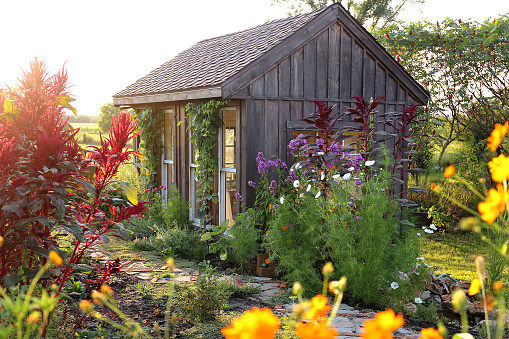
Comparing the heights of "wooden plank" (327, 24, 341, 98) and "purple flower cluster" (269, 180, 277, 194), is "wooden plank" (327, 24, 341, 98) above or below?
above

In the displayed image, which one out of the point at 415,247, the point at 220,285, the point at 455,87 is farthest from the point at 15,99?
the point at 455,87

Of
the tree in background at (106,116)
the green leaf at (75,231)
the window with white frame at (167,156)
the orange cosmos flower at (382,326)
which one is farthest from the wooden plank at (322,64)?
the tree in background at (106,116)

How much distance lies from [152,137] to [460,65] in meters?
7.39

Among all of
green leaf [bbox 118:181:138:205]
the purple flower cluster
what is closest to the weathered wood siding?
the purple flower cluster

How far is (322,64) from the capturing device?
7.20 metres

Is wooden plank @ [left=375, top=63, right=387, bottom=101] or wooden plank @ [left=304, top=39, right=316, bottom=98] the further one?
wooden plank @ [left=375, top=63, right=387, bottom=101]

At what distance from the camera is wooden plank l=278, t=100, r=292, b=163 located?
6.74m

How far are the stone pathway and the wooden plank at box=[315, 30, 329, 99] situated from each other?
314 cm

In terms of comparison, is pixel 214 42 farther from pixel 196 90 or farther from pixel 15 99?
pixel 15 99

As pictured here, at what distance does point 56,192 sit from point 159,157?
629 cm

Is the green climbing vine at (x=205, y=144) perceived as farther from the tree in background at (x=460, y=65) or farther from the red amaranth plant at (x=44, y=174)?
the tree in background at (x=460, y=65)

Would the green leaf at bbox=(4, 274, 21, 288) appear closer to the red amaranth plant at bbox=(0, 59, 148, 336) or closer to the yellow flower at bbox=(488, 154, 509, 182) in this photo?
the red amaranth plant at bbox=(0, 59, 148, 336)

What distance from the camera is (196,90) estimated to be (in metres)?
6.66

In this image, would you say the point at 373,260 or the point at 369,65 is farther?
the point at 369,65
